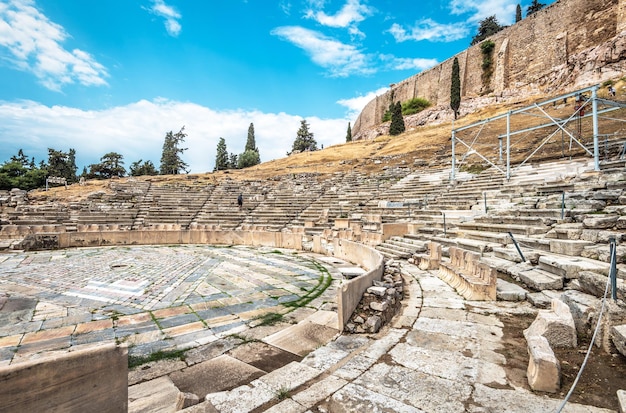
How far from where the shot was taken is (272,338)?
3967mm

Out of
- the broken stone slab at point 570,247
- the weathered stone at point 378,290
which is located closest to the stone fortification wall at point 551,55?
the broken stone slab at point 570,247

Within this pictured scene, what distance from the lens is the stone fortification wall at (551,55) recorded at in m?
32.3

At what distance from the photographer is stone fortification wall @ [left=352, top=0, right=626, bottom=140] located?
32.3 m

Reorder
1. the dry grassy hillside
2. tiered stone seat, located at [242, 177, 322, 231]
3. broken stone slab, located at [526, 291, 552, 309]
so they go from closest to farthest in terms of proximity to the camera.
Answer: broken stone slab, located at [526, 291, 552, 309], tiered stone seat, located at [242, 177, 322, 231], the dry grassy hillside

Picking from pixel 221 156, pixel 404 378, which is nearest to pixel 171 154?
pixel 221 156

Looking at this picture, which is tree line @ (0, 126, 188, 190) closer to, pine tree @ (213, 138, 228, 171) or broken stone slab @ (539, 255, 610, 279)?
pine tree @ (213, 138, 228, 171)

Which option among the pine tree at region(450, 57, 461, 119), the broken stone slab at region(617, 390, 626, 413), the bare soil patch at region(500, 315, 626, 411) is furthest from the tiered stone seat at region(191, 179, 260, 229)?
the pine tree at region(450, 57, 461, 119)

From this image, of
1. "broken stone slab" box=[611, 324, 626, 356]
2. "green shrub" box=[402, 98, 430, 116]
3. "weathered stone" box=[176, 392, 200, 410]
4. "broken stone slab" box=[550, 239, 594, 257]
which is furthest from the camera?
"green shrub" box=[402, 98, 430, 116]

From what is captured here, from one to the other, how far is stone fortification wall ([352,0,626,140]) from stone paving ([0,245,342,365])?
4177cm

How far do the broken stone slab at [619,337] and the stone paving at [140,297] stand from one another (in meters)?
3.90

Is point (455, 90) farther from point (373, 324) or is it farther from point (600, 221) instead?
point (373, 324)

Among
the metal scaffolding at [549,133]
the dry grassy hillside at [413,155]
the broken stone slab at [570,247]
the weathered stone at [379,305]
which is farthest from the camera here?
the dry grassy hillside at [413,155]

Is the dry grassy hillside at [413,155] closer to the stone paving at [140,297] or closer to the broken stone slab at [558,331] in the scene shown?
the stone paving at [140,297]

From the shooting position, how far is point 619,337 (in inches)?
102
